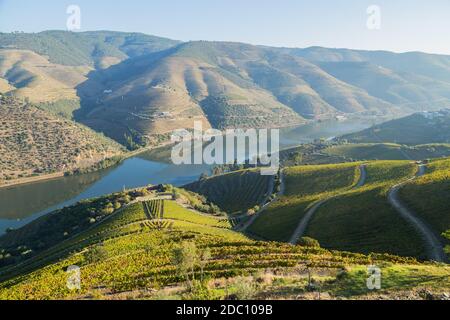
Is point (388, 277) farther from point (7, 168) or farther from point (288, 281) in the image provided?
point (7, 168)

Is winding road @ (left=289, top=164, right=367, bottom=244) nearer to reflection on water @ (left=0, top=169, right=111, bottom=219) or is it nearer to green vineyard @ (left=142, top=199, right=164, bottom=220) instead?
green vineyard @ (left=142, top=199, right=164, bottom=220)

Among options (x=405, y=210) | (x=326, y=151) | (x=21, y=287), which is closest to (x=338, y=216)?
(x=405, y=210)

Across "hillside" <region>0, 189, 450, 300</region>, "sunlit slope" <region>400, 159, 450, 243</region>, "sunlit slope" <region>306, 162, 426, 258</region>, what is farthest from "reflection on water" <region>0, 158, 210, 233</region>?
"sunlit slope" <region>400, 159, 450, 243</region>

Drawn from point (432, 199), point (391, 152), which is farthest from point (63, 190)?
point (432, 199)

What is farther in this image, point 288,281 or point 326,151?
point 326,151

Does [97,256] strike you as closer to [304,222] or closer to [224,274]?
[224,274]

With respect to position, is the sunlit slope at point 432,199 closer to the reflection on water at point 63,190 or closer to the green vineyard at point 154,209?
the green vineyard at point 154,209
